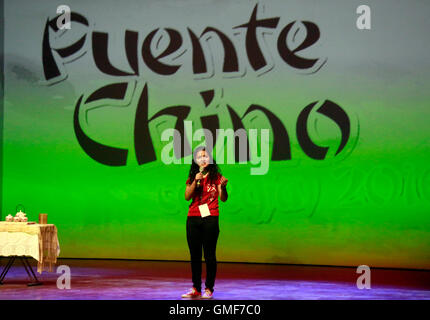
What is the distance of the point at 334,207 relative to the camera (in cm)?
877

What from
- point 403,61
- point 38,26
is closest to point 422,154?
point 403,61

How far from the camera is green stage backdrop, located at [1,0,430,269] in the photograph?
8586 mm

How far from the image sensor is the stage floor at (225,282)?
18.8 feet

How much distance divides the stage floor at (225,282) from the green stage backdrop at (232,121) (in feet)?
1.80

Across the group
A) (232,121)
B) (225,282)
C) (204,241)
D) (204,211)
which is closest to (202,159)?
(204,211)

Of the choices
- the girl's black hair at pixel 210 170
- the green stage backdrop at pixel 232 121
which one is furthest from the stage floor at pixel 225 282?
the girl's black hair at pixel 210 170

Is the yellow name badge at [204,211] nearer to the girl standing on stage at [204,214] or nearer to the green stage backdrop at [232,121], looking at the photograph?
the girl standing on stage at [204,214]

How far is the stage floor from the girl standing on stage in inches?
12.8

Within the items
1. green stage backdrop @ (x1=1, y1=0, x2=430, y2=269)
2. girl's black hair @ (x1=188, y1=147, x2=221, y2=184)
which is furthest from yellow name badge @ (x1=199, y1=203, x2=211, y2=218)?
green stage backdrop @ (x1=1, y1=0, x2=430, y2=269)

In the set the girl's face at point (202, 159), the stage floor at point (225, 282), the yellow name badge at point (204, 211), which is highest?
the girl's face at point (202, 159)

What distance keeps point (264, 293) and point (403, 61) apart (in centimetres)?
430

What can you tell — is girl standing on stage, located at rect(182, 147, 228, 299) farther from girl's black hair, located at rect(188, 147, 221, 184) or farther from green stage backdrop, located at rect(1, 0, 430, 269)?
green stage backdrop, located at rect(1, 0, 430, 269)

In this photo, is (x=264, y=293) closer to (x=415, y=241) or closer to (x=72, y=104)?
(x=415, y=241)

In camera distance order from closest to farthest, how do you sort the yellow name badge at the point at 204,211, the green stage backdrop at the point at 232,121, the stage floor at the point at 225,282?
the yellow name badge at the point at 204,211
the stage floor at the point at 225,282
the green stage backdrop at the point at 232,121
